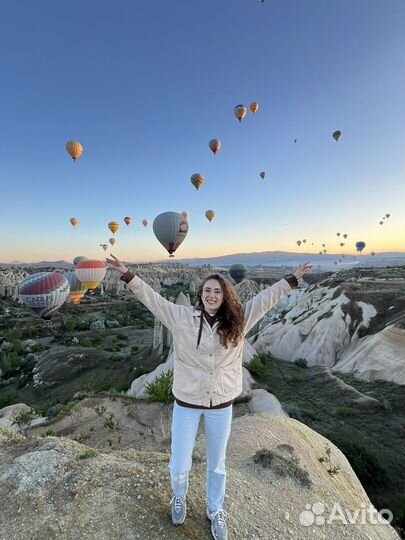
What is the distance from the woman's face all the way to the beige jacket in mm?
125

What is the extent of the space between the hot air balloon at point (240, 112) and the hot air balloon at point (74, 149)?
13.2 meters

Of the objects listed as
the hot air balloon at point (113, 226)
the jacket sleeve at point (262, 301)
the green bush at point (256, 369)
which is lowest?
the green bush at point (256, 369)

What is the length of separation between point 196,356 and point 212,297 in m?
0.61

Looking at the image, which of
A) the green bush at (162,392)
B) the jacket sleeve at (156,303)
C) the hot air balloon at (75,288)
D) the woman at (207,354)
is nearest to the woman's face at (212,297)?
the woman at (207,354)

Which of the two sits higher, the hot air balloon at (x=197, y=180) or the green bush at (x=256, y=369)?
the hot air balloon at (x=197, y=180)

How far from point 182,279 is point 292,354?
369ft

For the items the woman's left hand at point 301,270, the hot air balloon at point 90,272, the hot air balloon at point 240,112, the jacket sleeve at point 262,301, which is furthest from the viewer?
the hot air balloon at point 240,112

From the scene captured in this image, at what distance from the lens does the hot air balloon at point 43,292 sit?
974 inches

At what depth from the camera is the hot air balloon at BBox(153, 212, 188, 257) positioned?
1622cm

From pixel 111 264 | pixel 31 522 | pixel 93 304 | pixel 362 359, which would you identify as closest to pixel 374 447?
pixel 362 359

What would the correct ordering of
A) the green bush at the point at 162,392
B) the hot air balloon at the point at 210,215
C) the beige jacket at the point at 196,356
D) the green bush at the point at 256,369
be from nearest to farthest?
1. the beige jacket at the point at 196,356
2. the green bush at the point at 162,392
3. the green bush at the point at 256,369
4. the hot air balloon at the point at 210,215

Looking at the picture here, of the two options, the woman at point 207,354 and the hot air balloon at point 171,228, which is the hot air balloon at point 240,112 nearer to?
the hot air balloon at point 171,228

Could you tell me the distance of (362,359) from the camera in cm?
2012

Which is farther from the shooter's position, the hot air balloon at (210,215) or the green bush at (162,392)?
the hot air balloon at (210,215)
